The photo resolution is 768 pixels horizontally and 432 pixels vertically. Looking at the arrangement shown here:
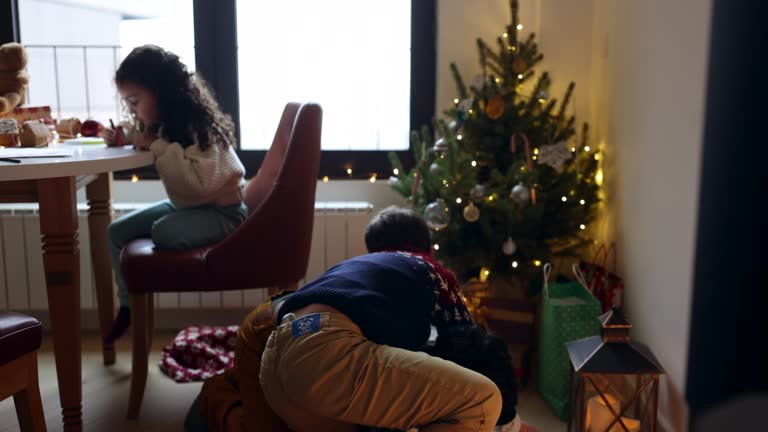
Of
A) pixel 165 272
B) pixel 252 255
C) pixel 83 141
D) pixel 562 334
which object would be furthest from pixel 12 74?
pixel 562 334

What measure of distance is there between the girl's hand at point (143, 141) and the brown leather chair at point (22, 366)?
707 millimetres

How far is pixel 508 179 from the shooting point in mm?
2404

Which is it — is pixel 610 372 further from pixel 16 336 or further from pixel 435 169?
pixel 16 336

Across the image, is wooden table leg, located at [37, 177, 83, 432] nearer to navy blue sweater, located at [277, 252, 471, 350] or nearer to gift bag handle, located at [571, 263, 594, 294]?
navy blue sweater, located at [277, 252, 471, 350]

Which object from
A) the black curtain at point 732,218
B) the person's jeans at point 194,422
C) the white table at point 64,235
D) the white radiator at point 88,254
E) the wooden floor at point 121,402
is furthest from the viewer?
the white radiator at point 88,254

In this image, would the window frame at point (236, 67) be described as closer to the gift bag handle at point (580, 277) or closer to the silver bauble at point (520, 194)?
the silver bauble at point (520, 194)

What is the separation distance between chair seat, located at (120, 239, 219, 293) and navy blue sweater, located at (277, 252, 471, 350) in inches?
23.4

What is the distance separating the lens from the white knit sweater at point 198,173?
86.1 inches

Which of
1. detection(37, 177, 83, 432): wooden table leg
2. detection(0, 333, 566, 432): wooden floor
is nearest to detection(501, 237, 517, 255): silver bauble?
detection(0, 333, 566, 432): wooden floor

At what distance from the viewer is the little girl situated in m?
2.19

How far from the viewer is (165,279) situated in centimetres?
208

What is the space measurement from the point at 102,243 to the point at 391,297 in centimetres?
147

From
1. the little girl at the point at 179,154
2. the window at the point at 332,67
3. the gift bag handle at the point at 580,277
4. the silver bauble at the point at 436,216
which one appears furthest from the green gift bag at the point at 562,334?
the window at the point at 332,67

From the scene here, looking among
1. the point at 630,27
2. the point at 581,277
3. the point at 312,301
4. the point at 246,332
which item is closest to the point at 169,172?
the point at 246,332
